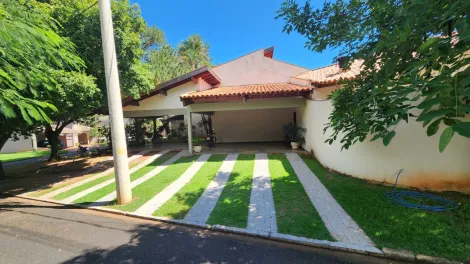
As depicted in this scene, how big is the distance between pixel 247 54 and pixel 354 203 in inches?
518

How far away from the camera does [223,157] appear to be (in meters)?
10.6

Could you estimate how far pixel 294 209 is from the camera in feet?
15.9

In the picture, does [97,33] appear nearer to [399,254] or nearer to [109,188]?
[109,188]

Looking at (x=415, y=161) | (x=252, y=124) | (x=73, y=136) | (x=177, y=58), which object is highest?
(x=177, y=58)

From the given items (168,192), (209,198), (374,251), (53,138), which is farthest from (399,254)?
(53,138)

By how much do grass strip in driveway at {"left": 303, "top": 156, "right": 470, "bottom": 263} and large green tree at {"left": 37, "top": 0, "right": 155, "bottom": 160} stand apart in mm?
8850

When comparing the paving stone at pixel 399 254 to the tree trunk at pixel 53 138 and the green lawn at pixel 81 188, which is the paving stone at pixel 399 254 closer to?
the green lawn at pixel 81 188

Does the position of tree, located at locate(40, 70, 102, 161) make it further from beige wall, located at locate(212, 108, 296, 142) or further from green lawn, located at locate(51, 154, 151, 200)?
beige wall, located at locate(212, 108, 296, 142)

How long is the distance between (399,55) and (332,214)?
10.7ft

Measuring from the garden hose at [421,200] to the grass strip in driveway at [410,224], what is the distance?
4.6 inches

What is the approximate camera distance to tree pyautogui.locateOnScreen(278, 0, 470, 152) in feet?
4.70

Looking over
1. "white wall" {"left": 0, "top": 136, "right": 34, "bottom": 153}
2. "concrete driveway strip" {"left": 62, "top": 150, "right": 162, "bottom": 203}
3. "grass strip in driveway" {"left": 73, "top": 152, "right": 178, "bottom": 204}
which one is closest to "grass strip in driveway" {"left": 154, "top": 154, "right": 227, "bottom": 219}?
"grass strip in driveway" {"left": 73, "top": 152, "right": 178, "bottom": 204}

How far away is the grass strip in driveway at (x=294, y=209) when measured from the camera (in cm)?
392

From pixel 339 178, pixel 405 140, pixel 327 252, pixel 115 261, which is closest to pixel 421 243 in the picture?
pixel 327 252
